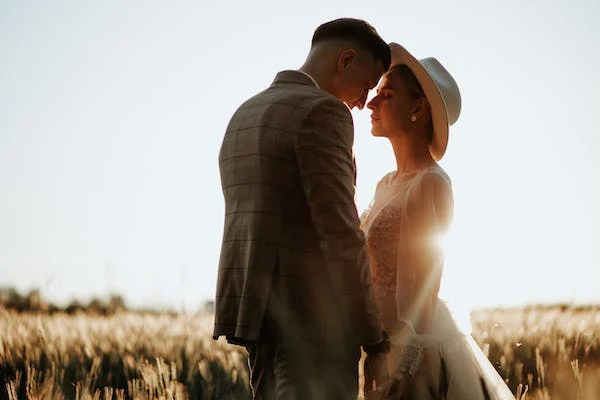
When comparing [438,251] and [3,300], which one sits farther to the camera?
[3,300]

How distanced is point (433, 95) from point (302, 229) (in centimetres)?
128

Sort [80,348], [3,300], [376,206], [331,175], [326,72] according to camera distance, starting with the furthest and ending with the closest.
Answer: [3,300], [80,348], [376,206], [326,72], [331,175]

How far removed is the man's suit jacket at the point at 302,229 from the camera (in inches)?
114

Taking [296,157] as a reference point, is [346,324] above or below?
below

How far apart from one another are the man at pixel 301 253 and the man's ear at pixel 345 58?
0.92ft

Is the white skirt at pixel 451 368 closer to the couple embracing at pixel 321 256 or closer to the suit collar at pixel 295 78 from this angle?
the couple embracing at pixel 321 256

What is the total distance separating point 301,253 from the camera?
2.99 metres

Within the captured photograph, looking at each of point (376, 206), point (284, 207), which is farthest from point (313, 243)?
point (376, 206)

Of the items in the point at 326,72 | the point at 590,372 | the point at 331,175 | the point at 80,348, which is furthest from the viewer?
the point at 80,348

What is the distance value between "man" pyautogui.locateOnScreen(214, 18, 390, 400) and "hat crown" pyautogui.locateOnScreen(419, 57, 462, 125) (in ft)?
3.41

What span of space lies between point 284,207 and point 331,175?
0.23 meters

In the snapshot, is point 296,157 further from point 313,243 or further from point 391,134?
point 391,134

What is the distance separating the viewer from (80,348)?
5.80 m

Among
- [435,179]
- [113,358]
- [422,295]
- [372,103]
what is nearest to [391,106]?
[372,103]
